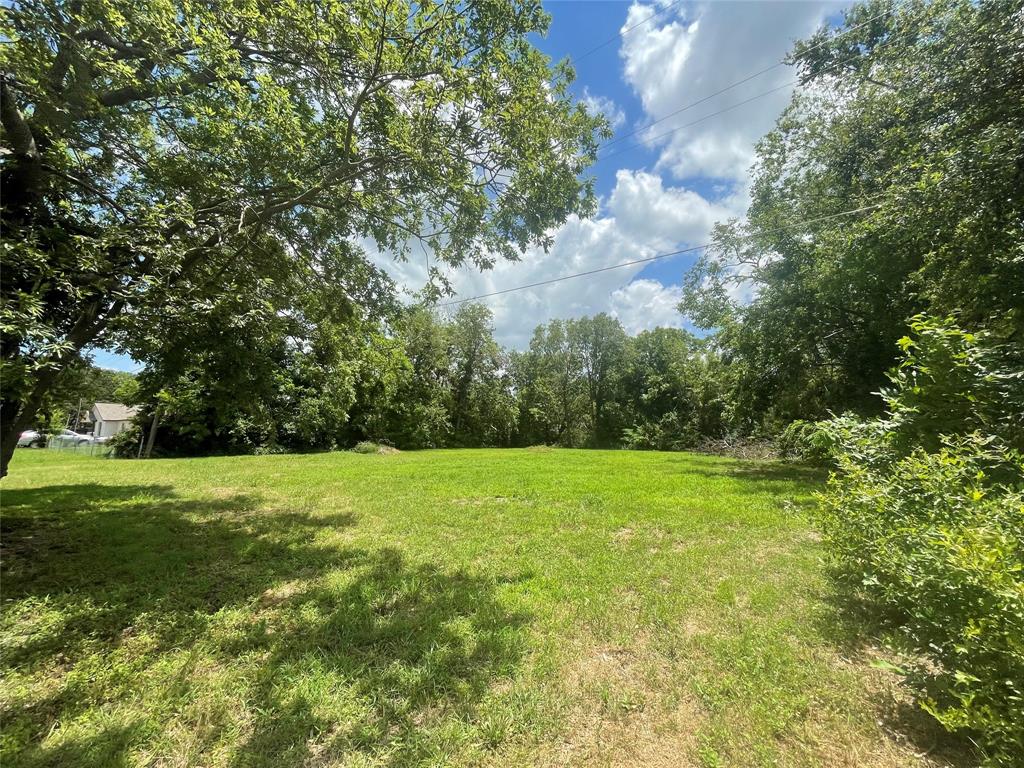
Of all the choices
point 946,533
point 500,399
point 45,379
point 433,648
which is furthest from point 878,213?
point 500,399

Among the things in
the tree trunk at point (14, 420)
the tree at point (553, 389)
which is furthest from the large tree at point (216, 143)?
the tree at point (553, 389)

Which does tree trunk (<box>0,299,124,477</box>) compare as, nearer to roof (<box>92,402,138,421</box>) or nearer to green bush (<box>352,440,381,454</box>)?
green bush (<box>352,440,381,454</box>)

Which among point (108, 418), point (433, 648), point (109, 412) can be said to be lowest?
point (433, 648)

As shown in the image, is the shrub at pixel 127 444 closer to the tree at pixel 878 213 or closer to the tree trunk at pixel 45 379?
the tree trunk at pixel 45 379

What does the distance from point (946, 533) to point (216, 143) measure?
7.08 metres

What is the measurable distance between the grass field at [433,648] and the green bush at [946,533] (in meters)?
0.35

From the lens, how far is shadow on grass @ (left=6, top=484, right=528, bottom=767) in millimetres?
1976

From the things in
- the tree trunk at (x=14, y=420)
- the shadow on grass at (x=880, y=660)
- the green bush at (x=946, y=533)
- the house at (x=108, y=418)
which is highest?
the house at (x=108, y=418)

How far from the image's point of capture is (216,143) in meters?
4.51

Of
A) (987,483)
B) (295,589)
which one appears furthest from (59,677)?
(987,483)

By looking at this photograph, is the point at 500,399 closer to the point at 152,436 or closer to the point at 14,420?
the point at 152,436

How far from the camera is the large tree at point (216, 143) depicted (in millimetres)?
3332

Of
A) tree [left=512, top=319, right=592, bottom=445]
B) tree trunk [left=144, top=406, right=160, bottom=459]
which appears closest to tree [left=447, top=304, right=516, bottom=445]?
tree [left=512, top=319, right=592, bottom=445]

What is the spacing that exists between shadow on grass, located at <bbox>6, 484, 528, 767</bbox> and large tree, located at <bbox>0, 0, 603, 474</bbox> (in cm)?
185
